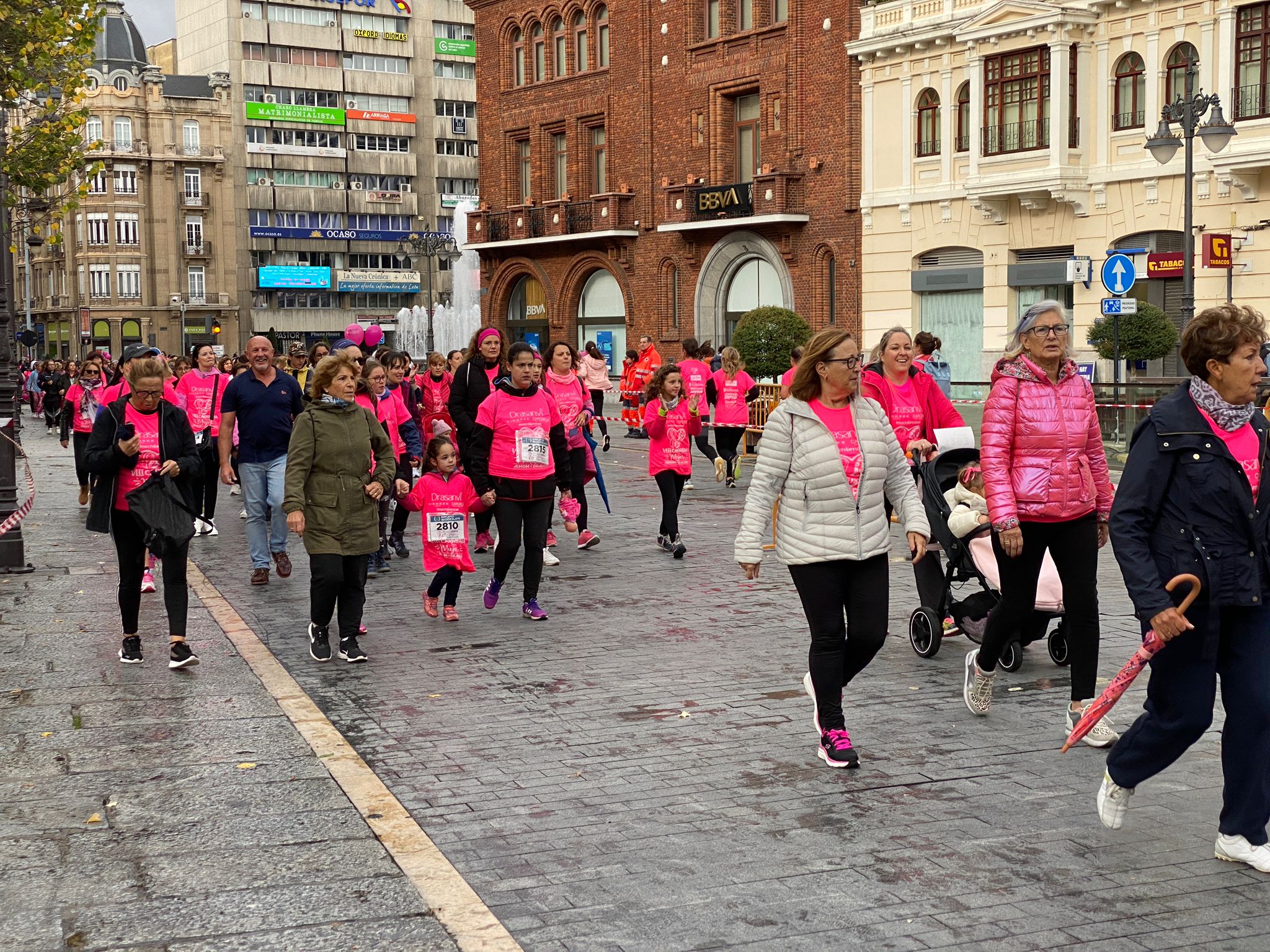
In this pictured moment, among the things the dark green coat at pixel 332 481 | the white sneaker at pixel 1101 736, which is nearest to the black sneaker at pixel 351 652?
the dark green coat at pixel 332 481

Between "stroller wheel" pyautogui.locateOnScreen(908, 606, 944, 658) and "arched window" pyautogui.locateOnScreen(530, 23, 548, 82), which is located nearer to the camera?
"stroller wheel" pyautogui.locateOnScreen(908, 606, 944, 658)

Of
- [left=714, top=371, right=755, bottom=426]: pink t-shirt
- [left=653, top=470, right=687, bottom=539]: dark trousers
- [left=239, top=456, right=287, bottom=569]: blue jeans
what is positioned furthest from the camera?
[left=714, top=371, right=755, bottom=426]: pink t-shirt

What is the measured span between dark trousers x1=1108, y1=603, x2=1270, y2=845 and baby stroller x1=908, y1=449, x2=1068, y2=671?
108 inches

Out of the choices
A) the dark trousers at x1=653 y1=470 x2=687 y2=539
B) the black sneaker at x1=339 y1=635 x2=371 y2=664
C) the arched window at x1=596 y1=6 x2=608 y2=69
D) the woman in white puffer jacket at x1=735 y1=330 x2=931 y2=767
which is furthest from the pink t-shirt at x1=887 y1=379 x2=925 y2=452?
the arched window at x1=596 y1=6 x2=608 y2=69

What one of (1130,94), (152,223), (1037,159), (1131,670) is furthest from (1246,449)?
(152,223)

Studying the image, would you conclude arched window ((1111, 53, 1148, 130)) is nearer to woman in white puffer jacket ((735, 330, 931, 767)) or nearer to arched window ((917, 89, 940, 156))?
arched window ((917, 89, 940, 156))

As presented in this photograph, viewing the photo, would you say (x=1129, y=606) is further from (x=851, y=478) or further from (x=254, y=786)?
(x=254, y=786)

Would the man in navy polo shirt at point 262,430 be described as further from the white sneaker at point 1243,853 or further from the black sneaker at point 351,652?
the white sneaker at point 1243,853

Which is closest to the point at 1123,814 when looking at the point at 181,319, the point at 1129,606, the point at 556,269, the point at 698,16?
the point at 1129,606

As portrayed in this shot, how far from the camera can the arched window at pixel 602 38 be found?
4459cm

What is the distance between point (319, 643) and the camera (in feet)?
28.0

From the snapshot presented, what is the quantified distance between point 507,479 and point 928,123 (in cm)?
2743

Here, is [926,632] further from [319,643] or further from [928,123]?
[928,123]

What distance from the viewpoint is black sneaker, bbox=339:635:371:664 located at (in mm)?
8492
